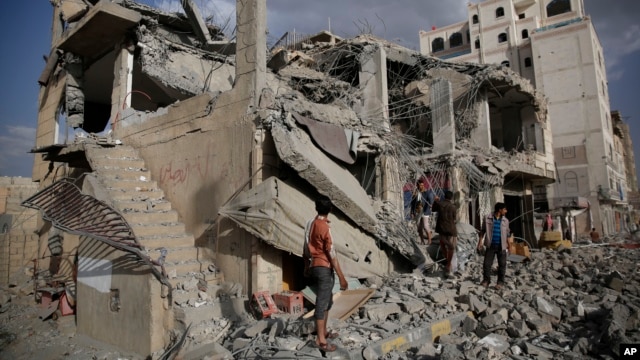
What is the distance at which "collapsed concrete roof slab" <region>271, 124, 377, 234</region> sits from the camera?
643 cm

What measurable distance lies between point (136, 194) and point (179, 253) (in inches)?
75.6

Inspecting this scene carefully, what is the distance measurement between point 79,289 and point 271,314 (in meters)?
A: 3.82

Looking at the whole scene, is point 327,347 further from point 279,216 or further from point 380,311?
point 279,216

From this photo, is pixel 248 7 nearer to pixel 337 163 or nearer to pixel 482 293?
pixel 337 163

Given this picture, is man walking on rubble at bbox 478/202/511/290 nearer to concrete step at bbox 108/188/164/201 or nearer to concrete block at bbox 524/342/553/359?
concrete block at bbox 524/342/553/359

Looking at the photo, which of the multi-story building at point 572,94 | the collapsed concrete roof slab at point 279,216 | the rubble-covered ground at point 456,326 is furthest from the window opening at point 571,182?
the collapsed concrete roof slab at point 279,216

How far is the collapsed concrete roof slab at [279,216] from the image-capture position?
6.26 meters

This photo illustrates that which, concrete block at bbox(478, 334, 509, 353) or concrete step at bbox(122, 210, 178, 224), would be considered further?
concrete step at bbox(122, 210, 178, 224)

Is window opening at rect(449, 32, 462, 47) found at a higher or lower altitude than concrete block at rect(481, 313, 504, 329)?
higher

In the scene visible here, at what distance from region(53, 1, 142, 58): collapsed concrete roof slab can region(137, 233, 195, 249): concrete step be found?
7413mm

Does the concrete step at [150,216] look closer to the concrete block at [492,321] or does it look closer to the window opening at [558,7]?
the concrete block at [492,321]

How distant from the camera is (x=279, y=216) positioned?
20.7ft

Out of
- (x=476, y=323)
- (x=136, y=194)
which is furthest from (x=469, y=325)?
(x=136, y=194)

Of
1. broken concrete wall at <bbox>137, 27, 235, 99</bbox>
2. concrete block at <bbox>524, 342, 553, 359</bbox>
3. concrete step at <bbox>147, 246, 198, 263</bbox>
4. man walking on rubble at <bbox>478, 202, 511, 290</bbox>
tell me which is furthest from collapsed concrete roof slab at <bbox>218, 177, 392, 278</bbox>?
broken concrete wall at <bbox>137, 27, 235, 99</bbox>
